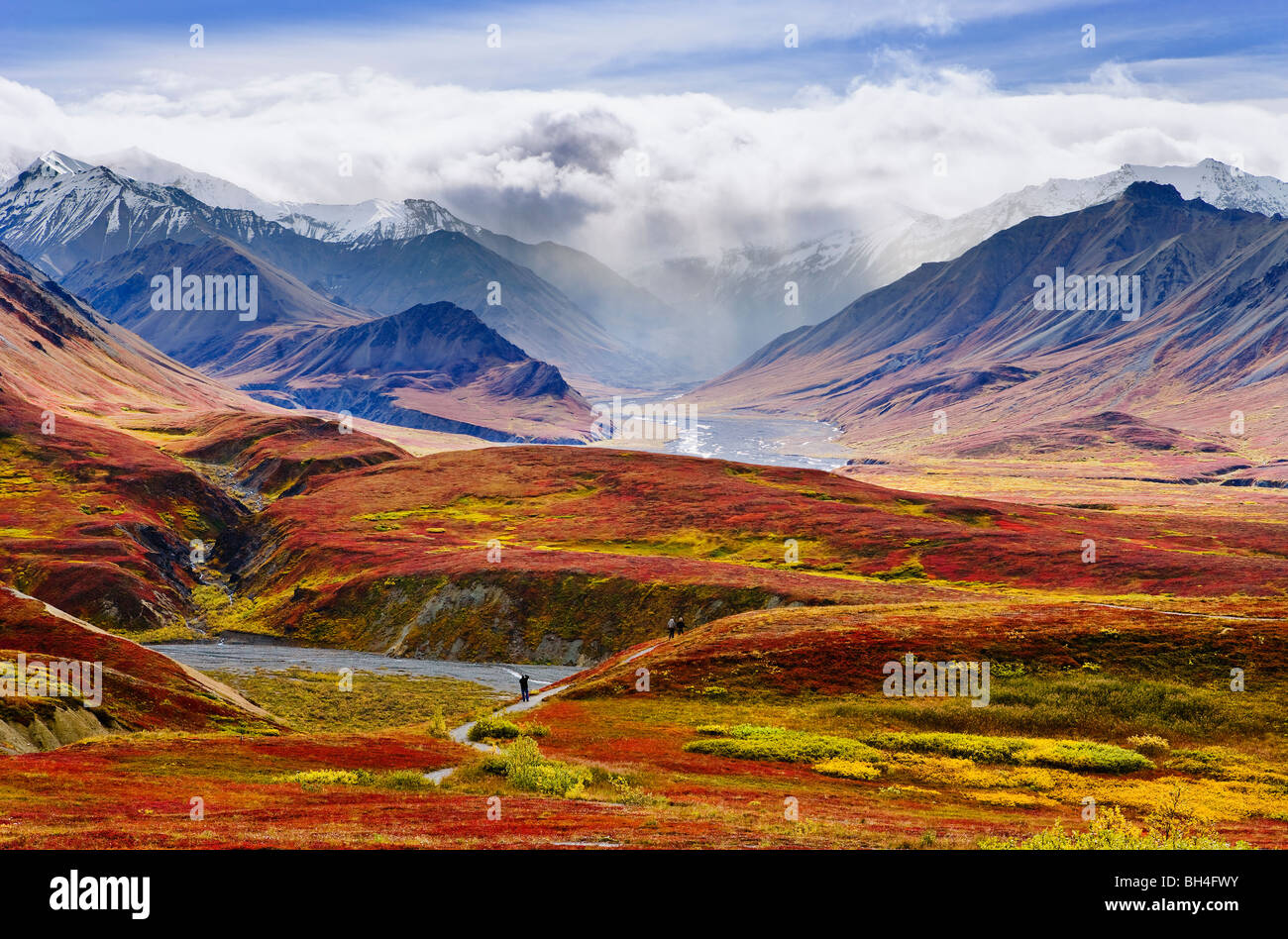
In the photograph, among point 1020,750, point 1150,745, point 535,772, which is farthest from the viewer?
point 1150,745

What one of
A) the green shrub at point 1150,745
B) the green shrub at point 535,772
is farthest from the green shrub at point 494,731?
the green shrub at point 1150,745

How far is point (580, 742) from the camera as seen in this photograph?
168 ft

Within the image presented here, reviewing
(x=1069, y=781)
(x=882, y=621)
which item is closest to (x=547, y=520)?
(x=882, y=621)

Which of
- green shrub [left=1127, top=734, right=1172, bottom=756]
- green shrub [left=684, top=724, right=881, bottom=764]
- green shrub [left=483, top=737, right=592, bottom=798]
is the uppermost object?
green shrub [left=483, top=737, right=592, bottom=798]

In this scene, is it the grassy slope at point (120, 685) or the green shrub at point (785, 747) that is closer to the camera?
the green shrub at point (785, 747)

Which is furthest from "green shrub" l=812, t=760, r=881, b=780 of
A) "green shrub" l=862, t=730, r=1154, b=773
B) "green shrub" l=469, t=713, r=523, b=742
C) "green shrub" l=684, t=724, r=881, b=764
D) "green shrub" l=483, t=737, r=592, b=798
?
"green shrub" l=469, t=713, r=523, b=742

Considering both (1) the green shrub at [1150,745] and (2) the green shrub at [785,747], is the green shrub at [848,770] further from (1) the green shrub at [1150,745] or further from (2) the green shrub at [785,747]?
(1) the green shrub at [1150,745]

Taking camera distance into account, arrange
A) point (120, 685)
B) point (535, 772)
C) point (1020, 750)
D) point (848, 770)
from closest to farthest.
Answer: point (535, 772), point (848, 770), point (1020, 750), point (120, 685)

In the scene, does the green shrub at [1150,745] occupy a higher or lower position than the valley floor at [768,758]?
lower

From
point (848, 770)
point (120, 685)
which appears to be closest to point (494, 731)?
point (848, 770)

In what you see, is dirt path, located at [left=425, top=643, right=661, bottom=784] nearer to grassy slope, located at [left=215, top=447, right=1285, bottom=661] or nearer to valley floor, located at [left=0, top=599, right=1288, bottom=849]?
valley floor, located at [left=0, top=599, right=1288, bottom=849]

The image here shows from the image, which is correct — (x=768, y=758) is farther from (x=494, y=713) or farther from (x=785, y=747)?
(x=494, y=713)

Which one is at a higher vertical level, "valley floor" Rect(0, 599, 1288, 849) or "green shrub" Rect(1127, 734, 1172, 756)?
"valley floor" Rect(0, 599, 1288, 849)

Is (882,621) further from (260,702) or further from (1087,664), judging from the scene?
(260,702)
